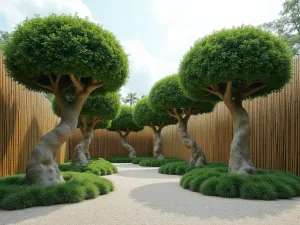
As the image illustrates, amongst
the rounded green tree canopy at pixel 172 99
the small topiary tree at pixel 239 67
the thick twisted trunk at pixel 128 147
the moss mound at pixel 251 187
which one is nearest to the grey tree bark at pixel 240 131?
the small topiary tree at pixel 239 67

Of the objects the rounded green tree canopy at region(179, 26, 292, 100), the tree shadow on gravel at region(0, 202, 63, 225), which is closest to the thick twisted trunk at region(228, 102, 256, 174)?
the rounded green tree canopy at region(179, 26, 292, 100)

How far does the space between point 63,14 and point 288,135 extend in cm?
754

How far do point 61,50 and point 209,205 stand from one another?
15.5 feet

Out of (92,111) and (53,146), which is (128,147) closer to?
(92,111)

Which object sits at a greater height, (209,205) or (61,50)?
(61,50)

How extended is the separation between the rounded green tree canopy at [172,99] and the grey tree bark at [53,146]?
547 cm

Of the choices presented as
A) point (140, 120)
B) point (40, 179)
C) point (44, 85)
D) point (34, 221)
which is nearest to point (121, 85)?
point (44, 85)

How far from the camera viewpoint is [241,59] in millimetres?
7371

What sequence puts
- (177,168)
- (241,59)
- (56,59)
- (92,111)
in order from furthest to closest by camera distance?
1. (92,111)
2. (177,168)
3. (241,59)
4. (56,59)

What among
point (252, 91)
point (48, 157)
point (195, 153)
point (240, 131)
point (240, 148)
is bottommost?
point (195, 153)

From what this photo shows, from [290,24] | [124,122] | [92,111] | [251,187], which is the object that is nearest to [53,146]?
[251,187]

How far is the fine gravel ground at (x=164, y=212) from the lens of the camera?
14.7ft

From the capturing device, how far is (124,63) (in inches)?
319

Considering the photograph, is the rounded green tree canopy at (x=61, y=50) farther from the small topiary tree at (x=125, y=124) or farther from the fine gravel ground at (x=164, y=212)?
the small topiary tree at (x=125, y=124)
